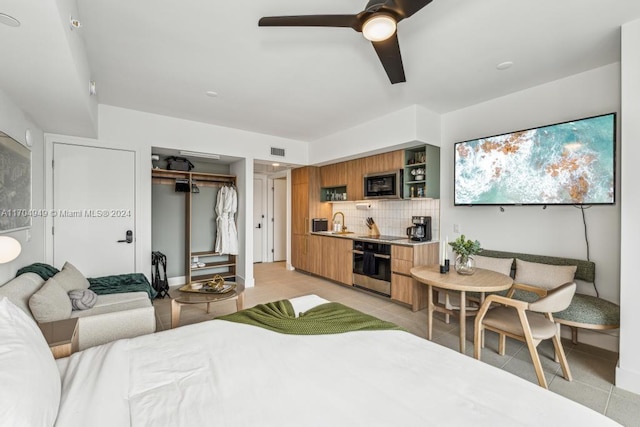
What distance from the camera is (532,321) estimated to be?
7.54 ft

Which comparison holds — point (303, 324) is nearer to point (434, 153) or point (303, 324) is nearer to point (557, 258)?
point (557, 258)

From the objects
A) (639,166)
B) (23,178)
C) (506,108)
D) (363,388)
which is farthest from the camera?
(506,108)

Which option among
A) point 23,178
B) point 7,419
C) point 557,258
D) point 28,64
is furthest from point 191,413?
point 557,258

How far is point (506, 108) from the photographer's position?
3.40 m

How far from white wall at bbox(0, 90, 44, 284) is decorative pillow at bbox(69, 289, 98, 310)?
17.1 inches

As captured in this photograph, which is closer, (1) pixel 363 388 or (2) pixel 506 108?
(1) pixel 363 388

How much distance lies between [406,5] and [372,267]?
11.2 ft

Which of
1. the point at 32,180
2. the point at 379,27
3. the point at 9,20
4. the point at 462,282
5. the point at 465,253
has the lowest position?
the point at 462,282

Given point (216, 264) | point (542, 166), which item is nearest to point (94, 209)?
point (216, 264)

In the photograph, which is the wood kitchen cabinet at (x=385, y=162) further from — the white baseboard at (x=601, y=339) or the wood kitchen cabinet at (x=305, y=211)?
the white baseboard at (x=601, y=339)

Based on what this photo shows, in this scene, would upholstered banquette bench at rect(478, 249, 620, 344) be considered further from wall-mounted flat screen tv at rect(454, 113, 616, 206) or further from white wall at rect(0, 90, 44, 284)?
Result: white wall at rect(0, 90, 44, 284)

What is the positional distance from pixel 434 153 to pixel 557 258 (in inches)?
75.0

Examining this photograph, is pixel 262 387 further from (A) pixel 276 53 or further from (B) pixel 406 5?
(A) pixel 276 53

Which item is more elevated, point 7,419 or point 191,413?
point 7,419
